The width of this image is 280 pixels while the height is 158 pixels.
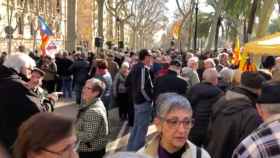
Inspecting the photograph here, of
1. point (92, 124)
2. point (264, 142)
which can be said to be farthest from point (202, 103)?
point (264, 142)

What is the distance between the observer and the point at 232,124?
5414 millimetres

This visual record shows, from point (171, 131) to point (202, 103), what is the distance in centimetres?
348

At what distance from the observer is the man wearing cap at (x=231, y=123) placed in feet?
17.6

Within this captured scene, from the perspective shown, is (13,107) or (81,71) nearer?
(13,107)

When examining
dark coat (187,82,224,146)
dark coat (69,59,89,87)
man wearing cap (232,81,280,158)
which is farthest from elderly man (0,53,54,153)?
dark coat (69,59,89,87)

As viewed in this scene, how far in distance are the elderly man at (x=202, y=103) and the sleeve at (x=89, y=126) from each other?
5.81 feet

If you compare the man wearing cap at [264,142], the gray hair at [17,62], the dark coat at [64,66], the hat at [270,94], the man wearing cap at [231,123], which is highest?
the gray hair at [17,62]

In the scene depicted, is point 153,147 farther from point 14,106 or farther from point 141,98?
point 141,98

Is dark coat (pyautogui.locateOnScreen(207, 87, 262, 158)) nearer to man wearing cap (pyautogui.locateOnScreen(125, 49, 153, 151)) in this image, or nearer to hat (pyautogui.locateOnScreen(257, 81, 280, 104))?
hat (pyautogui.locateOnScreen(257, 81, 280, 104))

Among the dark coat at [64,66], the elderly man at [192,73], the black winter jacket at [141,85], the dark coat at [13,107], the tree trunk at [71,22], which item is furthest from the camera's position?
the tree trunk at [71,22]

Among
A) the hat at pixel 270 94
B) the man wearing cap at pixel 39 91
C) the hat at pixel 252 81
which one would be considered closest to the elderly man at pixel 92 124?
the man wearing cap at pixel 39 91

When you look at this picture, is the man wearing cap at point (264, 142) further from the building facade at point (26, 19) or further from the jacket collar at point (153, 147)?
the building facade at point (26, 19)

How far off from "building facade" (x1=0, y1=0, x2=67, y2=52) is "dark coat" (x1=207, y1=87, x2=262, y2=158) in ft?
147

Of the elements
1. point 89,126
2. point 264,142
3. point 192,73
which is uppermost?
point 264,142
